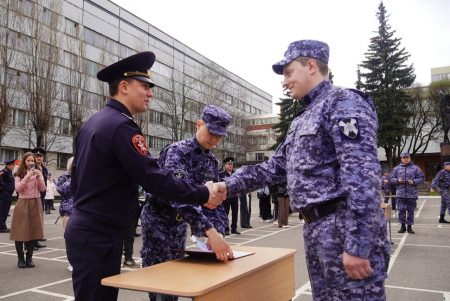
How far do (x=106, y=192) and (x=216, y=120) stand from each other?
1.39 meters

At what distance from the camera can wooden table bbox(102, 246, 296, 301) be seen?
2082 millimetres

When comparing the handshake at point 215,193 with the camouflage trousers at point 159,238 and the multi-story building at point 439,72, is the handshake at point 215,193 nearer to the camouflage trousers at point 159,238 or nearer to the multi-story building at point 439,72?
the camouflage trousers at point 159,238

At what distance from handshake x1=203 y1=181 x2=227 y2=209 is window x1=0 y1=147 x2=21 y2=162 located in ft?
102

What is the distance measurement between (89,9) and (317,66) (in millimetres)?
39147

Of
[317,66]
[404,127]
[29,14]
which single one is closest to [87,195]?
[317,66]

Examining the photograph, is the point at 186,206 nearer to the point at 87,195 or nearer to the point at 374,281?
the point at 87,195

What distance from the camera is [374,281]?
2.29 m

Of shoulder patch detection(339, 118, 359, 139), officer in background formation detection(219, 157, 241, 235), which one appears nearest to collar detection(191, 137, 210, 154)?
shoulder patch detection(339, 118, 359, 139)

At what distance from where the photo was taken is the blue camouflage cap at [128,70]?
9.18 ft

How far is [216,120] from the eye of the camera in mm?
3602

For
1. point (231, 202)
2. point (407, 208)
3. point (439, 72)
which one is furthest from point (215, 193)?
point (439, 72)

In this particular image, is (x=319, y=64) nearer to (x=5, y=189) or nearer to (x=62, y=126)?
(x=5, y=189)

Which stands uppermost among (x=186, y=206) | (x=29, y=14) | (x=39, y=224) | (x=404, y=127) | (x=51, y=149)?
(x=29, y=14)

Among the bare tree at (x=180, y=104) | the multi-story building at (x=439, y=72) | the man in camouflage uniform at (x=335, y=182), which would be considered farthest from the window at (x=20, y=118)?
the multi-story building at (x=439, y=72)
